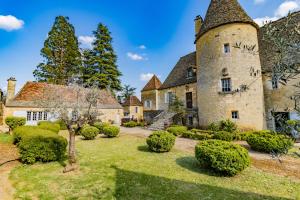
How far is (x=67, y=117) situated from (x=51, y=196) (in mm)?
2962

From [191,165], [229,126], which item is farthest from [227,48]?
[191,165]

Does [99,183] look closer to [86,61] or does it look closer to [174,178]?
[174,178]

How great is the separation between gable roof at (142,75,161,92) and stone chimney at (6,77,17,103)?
16717 mm

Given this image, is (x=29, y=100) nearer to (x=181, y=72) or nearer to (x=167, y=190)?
(x=181, y=72)

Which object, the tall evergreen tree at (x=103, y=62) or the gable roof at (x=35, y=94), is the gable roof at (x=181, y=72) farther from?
the tall evergreen tree at (x=103, y=62)

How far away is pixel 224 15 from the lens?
48.6 ft

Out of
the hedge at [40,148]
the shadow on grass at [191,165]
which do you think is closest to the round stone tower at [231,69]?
the shadow on grass at [191,165]

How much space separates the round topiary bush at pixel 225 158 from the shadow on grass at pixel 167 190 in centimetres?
91

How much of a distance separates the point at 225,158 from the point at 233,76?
411 inches

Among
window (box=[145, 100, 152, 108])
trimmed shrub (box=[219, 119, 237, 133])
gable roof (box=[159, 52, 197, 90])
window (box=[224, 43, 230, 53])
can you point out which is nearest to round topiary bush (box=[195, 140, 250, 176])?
trimmed shrub (box=[219, 119, 237, 133])

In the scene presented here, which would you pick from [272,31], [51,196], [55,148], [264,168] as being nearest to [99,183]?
[51,196]

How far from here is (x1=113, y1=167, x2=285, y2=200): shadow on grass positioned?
14.9 ft

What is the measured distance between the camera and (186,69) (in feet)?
69.8

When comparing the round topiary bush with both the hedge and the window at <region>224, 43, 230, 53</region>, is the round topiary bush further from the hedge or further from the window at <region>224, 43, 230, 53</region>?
the window at <region>224, 43, 230, 53</region>
